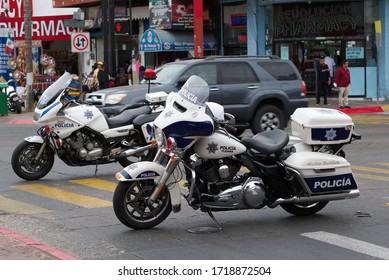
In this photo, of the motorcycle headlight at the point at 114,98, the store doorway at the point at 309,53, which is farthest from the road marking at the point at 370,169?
the store doorway at the point at 309,53

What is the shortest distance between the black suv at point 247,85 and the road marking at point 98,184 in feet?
17.0

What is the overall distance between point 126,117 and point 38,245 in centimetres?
486

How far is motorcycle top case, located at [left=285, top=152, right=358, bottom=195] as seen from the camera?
8820 mm

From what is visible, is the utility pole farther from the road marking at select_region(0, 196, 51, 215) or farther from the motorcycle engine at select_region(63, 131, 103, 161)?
the road marking at select_region(0, 196, 51, 215)

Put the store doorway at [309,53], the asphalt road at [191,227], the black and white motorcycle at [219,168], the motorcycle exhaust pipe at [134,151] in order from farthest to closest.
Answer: the store doorway at [309,53] → the motorcycle exhaust pipe at [134,151] → the black and white motorcycle at [219,168] → the asphalt road at [191,227]

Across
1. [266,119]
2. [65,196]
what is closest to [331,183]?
[65,196]

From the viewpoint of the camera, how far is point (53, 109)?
1231 centimetres

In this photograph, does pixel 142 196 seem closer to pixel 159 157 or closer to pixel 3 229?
pixel 159 157

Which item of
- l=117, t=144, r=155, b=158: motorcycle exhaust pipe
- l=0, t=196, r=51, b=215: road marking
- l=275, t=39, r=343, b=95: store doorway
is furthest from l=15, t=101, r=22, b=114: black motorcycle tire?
l=0, t=196, r=51, b=215: road marking

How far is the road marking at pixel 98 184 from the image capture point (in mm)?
11972

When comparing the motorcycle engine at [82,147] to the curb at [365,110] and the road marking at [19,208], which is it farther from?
the curb at [365,110]

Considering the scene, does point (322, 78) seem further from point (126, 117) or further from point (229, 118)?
point (229, 118)

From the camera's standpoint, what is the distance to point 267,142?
8891 millimetres

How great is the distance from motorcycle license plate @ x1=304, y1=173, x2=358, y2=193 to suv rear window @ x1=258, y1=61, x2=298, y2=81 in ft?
32.6
